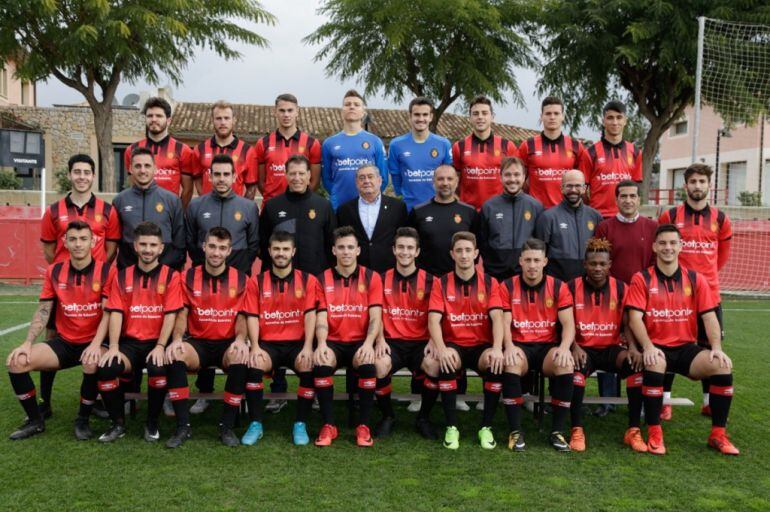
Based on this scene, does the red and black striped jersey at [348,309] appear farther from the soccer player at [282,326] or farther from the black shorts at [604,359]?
the black shorts at [604,359]

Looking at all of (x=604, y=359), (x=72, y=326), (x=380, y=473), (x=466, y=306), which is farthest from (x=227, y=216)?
(x=604, y=359)

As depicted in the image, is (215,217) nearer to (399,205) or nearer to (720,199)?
(399,205)

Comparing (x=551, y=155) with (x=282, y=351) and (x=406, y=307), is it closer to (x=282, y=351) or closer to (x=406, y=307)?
(x=406, y=307)

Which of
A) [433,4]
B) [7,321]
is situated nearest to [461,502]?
[7,321]

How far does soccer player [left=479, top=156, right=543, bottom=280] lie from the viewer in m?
5.02

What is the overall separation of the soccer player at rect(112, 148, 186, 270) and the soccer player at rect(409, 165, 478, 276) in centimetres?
187

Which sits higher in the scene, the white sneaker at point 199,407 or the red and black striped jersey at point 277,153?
the red and black striped jersey at point 277,153

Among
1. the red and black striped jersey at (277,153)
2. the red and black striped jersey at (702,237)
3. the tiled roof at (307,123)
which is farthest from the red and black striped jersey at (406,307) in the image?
the tiled roof at (307,123)

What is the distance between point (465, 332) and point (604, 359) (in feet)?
3.20

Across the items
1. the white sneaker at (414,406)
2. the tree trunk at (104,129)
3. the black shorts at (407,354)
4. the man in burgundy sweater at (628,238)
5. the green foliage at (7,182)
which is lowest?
the white sneaker at (414,406)

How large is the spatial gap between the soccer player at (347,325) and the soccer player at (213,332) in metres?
0.53

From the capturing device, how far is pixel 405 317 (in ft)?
15.6

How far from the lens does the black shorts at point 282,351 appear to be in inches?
178

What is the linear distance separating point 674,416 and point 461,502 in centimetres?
255
